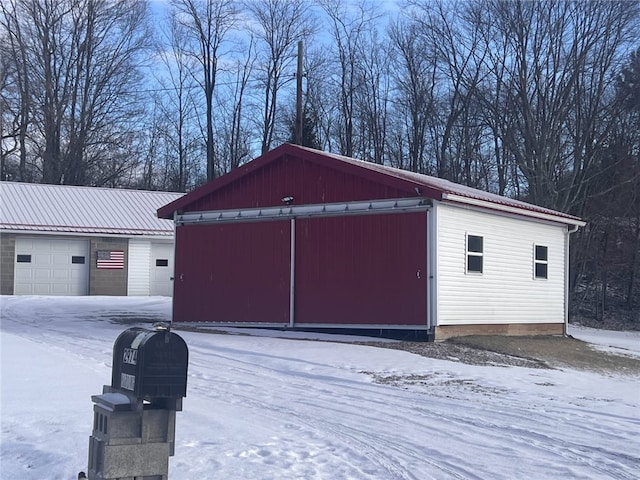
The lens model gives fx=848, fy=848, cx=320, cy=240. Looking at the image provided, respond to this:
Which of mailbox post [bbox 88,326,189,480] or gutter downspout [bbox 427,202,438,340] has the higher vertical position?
gutter downspout [bbox 427,202,438,340]

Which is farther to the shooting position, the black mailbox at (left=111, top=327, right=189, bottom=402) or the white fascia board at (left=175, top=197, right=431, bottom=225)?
the white fascia board at (left=175, top=197, right=431, bottom=225)

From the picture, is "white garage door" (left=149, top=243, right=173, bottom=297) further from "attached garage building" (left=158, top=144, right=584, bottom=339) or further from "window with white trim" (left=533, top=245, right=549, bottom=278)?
"window with white trim" (left=533, top=245, right=549, bottom=278)

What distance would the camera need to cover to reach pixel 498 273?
19422 mm

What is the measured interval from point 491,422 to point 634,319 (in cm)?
2771

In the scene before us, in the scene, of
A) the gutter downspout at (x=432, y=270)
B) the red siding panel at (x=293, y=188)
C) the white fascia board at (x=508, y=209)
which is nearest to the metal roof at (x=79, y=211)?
the red siding panel at (x=293, y=188)

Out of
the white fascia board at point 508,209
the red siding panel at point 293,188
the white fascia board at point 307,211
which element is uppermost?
the red siding panel at point 293,188

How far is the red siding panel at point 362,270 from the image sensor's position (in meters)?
17.4

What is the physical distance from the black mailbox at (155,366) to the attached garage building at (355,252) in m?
12.0

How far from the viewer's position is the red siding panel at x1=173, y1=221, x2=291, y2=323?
1939 centimetres

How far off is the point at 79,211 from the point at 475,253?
2032 centimetres

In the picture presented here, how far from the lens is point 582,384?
13352mm

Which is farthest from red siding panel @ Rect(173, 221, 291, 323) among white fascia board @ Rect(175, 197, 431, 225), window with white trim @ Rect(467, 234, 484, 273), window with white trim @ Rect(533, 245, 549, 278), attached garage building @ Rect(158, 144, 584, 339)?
window with white trim @ Rect(533, 245, 549, 278)

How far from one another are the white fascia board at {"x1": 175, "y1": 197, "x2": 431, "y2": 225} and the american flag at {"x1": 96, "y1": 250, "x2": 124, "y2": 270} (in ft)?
39.8

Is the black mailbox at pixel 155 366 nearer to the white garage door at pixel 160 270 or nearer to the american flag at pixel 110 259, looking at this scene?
the american flag at pixel 110 259
